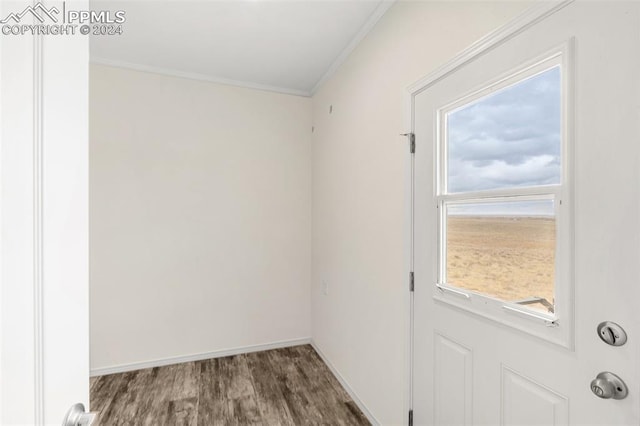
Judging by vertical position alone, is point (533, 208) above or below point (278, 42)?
below

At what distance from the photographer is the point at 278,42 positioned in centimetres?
230

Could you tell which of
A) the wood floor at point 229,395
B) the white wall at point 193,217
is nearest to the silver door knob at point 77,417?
the wood floor at point 229,395

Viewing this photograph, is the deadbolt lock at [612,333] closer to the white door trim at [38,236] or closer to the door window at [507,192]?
the door window at [507,192]

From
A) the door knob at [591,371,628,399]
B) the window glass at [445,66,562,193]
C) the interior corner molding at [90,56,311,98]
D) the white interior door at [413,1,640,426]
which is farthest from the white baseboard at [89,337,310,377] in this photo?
the door knob at [591,371,628,399]

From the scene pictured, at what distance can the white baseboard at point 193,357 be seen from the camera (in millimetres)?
2592

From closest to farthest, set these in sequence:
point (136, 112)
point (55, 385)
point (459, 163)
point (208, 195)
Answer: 1. point (55, 385)
2. point (459, 163)
3. point (136, 112)
4. point (208, 195)

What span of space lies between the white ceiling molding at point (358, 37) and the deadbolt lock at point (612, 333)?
1.83 metres

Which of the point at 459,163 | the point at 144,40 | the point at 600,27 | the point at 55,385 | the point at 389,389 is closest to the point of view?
the point at 55,385

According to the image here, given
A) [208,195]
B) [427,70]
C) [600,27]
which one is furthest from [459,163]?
[208,195]

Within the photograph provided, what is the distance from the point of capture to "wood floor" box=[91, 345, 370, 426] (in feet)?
6.73

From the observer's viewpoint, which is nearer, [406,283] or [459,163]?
[459,163]

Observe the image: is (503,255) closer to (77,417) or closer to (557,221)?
(557,221)

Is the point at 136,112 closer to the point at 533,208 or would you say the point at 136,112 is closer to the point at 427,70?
the point at 427,70

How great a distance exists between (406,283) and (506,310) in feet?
1.87
